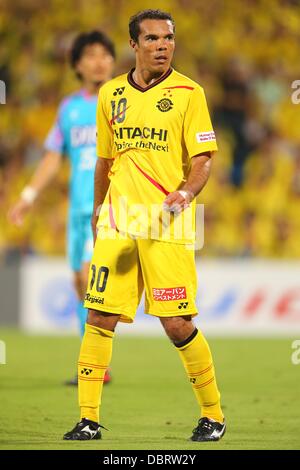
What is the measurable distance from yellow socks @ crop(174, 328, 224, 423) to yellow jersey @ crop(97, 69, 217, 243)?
0.58 meters

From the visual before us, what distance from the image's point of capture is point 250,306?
606 inches

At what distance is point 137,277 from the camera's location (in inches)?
262

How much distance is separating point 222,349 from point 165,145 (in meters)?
6.73

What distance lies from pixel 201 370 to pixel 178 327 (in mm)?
296

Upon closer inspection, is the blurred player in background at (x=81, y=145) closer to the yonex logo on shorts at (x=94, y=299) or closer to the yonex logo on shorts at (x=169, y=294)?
the yonex logo on shorts at (x=94, y=299)

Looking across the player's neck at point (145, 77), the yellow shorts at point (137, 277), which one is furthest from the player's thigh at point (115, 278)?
the player's neck at point (145, 77)

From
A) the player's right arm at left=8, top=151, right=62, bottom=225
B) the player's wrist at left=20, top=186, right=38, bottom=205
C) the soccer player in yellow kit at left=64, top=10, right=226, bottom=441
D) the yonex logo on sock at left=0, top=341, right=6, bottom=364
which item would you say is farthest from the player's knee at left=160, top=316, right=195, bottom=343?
the yonex logo on sock at left=0, top=341, right=6, bottom=364

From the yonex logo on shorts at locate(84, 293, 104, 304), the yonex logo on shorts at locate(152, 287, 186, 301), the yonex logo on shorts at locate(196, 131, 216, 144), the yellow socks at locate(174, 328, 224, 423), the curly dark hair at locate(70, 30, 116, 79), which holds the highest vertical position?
the curly dark hair at locate(70, 30, 116, 79)

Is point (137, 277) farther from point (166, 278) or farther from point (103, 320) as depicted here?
point (103, 320)

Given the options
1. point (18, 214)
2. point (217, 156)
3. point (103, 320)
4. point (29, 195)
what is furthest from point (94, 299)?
point (217, 156)

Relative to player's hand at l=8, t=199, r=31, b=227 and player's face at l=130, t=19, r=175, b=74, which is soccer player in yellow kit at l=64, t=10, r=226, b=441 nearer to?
player's face at l=130, t=19, r=175, b=74

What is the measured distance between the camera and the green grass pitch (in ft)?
22.1
